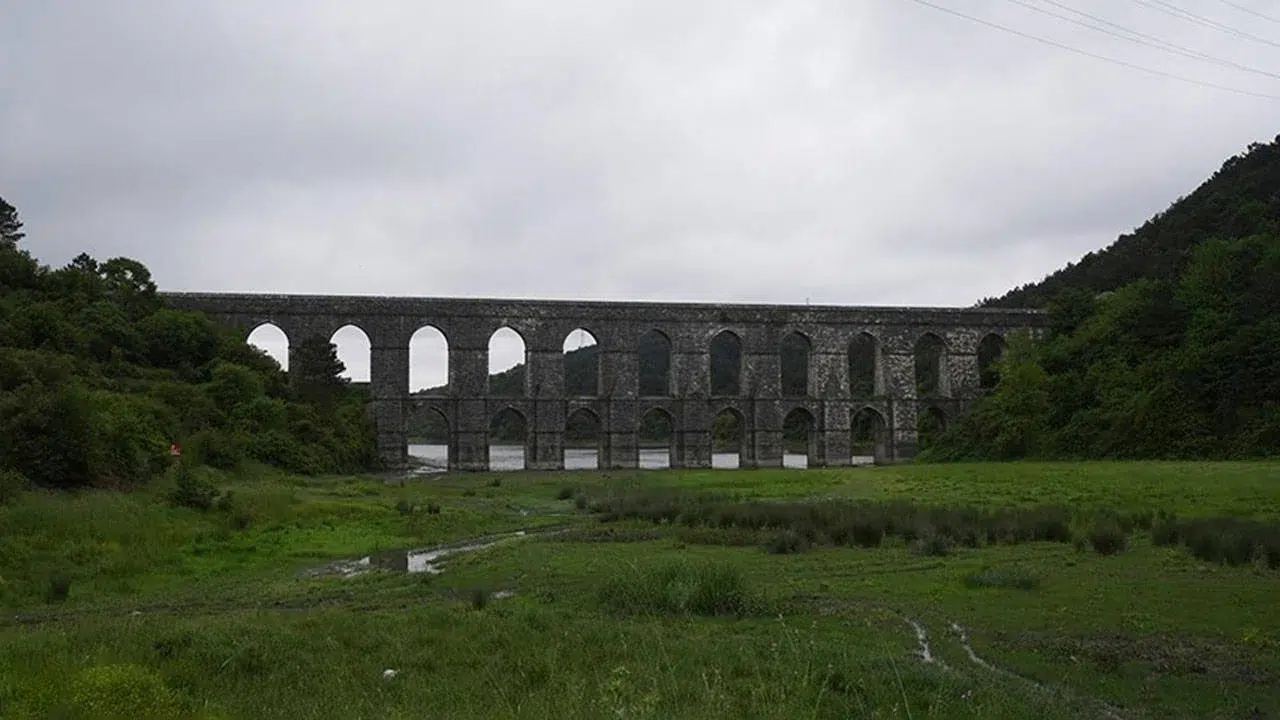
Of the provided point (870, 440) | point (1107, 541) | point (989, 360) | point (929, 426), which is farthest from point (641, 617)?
point (870, 440)

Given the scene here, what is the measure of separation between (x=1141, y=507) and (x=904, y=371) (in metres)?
38.8

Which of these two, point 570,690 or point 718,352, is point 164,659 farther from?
point 718,352

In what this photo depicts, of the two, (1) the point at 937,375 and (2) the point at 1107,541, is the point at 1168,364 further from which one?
(2) the point at 1107,541

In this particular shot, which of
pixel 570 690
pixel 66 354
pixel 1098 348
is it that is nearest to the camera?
pixel 570 690

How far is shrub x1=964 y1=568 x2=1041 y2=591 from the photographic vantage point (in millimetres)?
14695

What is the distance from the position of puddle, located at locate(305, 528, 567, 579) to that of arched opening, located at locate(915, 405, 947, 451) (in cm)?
4051

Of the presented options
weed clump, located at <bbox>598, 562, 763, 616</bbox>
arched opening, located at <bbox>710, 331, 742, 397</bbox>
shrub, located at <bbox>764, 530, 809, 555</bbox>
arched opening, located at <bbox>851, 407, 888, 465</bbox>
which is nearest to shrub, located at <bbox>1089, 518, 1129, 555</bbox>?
shrub, located at <bbox>764, 530, 809, 555</bbox>

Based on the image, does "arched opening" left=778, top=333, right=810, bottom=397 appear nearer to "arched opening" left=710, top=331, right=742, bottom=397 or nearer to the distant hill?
"arched opening" left=710, top=331, right=742, bottom=397

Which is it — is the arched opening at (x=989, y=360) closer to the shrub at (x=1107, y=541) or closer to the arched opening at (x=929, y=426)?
the arched opening at (x=929, y=426)

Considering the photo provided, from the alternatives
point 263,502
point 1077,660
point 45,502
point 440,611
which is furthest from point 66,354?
point 1077,660

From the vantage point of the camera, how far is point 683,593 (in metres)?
13.6

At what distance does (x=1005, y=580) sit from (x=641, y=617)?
508 centimetres

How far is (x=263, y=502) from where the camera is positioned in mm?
26969

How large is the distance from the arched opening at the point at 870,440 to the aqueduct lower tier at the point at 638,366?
0.16 meters
